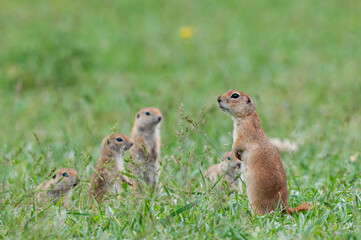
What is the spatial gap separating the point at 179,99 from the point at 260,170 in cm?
83

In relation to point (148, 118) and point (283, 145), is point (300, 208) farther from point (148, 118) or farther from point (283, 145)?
point (148, 118)

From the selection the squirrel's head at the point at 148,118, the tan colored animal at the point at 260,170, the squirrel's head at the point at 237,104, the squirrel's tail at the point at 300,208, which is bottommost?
the squirrel's head at the point at 148,118

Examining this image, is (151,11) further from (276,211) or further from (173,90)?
(276,211)

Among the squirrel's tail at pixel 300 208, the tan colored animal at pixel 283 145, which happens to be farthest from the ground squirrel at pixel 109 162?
the tan colored animal at pixel 283 145

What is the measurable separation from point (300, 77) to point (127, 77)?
3.07 meters

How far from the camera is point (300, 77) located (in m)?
10.2

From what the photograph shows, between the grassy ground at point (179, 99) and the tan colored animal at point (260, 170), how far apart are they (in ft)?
0.36

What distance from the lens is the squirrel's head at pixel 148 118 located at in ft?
22.4

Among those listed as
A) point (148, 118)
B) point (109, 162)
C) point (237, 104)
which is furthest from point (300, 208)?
point (148, 118)

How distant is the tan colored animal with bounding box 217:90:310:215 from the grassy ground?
0.36 ft

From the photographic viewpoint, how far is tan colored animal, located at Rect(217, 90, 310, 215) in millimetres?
4266

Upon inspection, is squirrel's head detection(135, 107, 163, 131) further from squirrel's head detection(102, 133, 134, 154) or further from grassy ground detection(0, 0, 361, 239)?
squirrel's head detection(102, 133, 134, 154)

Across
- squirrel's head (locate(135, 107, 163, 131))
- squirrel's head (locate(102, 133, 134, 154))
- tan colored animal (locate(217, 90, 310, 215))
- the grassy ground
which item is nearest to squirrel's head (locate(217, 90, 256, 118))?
tan colored animal (locate(217, 90, 310, 215))

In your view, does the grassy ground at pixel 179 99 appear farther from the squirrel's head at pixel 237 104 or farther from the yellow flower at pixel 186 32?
the squirrel's head at pixel 237 104
